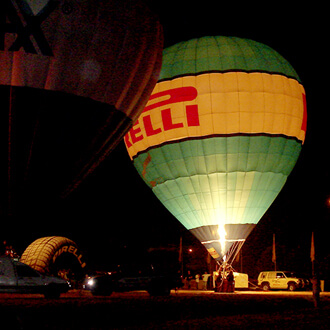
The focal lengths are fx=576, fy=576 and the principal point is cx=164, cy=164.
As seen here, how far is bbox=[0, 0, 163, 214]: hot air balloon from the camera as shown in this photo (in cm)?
1395

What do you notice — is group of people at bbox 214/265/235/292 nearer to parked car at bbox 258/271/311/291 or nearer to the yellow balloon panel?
the yellow balloon panel

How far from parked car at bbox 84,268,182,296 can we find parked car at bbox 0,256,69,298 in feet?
10.5

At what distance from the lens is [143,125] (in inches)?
997

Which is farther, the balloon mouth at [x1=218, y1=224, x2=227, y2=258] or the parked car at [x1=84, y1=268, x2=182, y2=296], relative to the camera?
the balloon mouth at [x1=218, y1=224, x2=227, y2=258]

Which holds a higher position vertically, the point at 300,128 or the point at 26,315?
the point at 300,128

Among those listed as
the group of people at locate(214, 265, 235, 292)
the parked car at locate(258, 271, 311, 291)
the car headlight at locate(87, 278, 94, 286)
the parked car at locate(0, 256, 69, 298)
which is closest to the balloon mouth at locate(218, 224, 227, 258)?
the group of people at locate(214, 265, 235, 292)

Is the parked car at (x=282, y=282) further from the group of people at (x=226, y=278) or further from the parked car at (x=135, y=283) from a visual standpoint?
the parked car at (x=135, y=283)

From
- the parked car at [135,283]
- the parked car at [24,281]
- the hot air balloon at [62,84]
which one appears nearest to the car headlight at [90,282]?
the parked car at [135,283]

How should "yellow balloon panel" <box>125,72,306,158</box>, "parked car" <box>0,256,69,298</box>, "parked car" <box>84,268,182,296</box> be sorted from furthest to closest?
"yellow balloon panel" <box>125,72,306,158</box> → "parked car" <box>84,268,182,296</box> → "parked car" <box>0,256,69,298</box>

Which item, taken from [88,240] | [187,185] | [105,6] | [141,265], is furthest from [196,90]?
[88,240]

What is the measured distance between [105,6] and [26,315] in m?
8.13

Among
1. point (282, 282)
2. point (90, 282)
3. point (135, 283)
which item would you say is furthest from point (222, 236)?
point (282, 282)

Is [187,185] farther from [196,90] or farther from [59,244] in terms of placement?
[59,244]

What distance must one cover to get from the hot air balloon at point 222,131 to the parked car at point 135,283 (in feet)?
9.47
